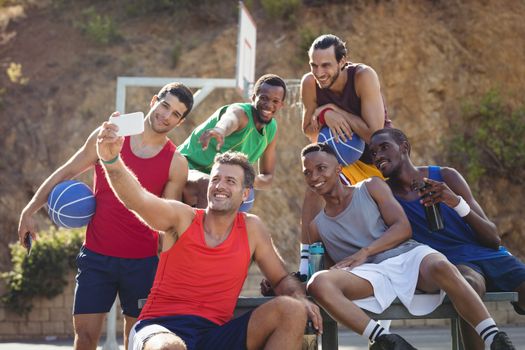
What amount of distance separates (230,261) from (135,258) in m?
1.22

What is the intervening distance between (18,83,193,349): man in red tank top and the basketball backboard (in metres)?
7.36

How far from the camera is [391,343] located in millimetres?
4777

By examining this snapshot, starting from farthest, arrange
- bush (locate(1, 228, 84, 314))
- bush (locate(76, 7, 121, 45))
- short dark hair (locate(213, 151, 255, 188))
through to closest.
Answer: bush (locate(76, 7, 121, 45)), bush (locate(1, 228, 84, 314)), short dark hair (locate(213, 151, 255, 188))

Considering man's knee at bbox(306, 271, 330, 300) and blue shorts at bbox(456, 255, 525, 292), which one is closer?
man's knee at bbox(306, 271, 330, 300)

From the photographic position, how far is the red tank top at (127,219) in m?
5.98

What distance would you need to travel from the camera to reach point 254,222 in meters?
5.25

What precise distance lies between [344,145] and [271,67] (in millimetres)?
14628

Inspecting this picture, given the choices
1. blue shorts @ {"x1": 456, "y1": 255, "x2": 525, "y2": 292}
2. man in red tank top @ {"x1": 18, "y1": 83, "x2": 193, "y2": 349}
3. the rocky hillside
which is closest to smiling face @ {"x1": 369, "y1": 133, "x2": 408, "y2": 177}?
blue shorts @ {"x1": 456, "y1": 255, "x2": 525, "y2": 292}

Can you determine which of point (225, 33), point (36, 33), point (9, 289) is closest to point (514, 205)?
point (225, 33)

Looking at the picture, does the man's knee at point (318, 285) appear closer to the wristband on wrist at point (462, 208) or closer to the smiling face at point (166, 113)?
the wristband on wrist at point (462, 208)

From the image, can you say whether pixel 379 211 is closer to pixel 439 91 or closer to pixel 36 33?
pixel 439 91

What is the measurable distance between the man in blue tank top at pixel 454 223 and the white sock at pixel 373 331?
72cm

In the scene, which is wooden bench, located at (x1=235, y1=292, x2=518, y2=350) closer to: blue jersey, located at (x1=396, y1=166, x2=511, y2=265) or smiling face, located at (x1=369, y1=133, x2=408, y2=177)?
blue jersey, located at (x1=396, y1=166, x2=511, y2=265)

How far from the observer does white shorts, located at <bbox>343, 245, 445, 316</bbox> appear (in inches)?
204
